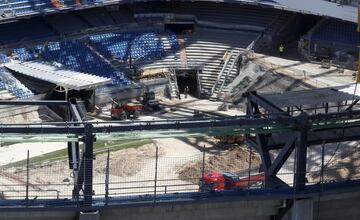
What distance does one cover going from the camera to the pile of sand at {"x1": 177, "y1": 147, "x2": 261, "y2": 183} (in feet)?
107

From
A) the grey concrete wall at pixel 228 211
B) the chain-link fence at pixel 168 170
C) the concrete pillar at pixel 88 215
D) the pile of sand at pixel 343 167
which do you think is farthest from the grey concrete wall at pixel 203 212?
the pile of sand at pixel 343 167

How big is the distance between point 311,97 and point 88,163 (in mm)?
8706

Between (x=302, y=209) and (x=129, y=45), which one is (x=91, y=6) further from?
Answer: (x=302, y=209)

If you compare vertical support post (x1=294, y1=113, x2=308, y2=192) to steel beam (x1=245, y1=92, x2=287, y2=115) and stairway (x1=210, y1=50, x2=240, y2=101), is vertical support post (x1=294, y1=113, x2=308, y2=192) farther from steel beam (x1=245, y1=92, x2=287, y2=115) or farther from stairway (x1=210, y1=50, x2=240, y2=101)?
stairway (x1=210, y1=50, x2=240, y2=101)

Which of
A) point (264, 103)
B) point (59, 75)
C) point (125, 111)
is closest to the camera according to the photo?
point (264, 103)

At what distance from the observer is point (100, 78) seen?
4588cm

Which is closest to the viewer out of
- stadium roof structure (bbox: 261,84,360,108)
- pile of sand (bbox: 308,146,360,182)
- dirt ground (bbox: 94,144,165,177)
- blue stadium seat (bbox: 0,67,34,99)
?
stadium roof structure (bbox: 261,84,360,108)

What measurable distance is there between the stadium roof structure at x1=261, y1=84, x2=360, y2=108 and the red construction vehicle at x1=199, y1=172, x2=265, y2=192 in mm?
2573

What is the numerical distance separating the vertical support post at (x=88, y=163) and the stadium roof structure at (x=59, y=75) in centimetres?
2249

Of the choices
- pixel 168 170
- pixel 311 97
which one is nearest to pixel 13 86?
pixel 168 170

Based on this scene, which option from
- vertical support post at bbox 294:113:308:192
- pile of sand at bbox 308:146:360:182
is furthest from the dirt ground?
vertical support post at bbox 294:113:308:192

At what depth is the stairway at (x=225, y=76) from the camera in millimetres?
50000

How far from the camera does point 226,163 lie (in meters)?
35.4

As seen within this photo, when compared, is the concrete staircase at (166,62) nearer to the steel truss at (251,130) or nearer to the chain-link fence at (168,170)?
the chain-link fence at (168,170)
